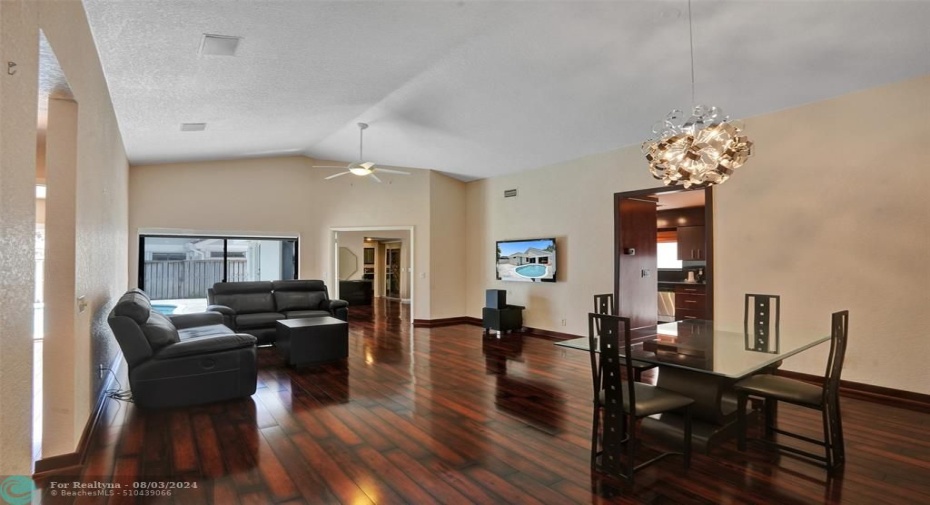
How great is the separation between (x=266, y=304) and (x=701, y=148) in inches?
244

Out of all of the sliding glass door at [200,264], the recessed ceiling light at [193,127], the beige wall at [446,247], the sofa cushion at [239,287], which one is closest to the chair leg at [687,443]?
the recessed ceiling light at [193,127]

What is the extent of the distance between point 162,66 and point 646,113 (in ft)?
15.6

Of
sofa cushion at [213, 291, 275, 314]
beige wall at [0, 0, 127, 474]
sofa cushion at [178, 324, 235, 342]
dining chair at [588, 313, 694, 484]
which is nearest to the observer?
beige wall at [0, 0, 127, 474]

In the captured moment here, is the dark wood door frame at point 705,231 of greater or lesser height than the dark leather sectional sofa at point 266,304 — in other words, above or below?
above

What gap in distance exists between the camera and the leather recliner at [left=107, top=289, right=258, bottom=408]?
348cm

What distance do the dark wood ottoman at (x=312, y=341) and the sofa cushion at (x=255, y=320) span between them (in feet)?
2.60

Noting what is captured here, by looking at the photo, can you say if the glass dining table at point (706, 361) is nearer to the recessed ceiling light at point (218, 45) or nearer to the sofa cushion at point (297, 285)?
the recessed ceiling light at point (218, 45)

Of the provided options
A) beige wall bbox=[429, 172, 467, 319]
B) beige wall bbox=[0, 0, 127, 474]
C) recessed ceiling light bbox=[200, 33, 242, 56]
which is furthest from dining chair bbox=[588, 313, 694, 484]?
beige wall bbox=[429, 172, 467, 319]

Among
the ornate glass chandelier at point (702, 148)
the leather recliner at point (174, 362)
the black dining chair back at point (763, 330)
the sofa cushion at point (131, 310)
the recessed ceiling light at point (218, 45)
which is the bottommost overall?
the leather recliner at point (174, 362)

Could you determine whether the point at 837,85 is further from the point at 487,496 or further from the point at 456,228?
the point at 456,228

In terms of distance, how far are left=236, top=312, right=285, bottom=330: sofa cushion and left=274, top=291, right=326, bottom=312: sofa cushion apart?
442mm

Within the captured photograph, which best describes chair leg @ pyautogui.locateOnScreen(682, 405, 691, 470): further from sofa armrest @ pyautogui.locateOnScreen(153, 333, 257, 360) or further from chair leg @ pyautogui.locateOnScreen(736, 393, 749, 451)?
sofa armrest @ pyautogui.locateOnScreen(153, 333, 257, 360)

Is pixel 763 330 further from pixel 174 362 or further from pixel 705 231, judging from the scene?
pixel 174 362

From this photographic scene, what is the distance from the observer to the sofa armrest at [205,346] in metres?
3.61
